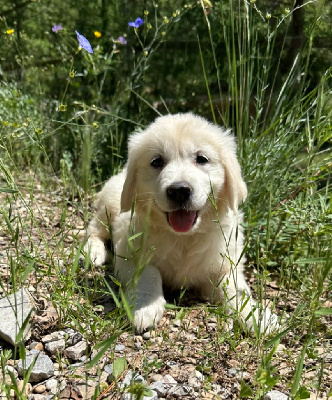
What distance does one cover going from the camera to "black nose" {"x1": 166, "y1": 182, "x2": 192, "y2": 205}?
2355 millimetres

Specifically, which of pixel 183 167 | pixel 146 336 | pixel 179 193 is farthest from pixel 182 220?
pixel 146 336

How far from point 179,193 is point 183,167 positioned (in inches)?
9.4

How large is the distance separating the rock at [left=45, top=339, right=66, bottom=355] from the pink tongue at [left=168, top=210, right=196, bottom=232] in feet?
2.93

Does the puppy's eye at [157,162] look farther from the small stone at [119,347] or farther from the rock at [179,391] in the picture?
the rock at [179,391]

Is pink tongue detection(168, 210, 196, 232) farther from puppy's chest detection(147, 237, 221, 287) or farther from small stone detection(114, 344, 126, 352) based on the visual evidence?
small stone detection(114, 344, 126, 352)

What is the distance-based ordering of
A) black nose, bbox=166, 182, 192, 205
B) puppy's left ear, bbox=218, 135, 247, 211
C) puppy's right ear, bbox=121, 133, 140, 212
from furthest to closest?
puppy's right ear, bbox=121, 133, 140, 212
puppy's left ear, bbox=218, 135, 247, 211
black nose, bbox=166, 182, 192, 205

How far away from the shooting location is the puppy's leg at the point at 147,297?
2.22 m

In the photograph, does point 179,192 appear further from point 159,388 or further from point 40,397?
point 40,397

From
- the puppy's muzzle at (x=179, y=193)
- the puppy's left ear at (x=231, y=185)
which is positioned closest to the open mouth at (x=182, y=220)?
the puppy's muzzle at (x=179, y=193)

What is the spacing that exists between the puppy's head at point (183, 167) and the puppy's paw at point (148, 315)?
45 cm

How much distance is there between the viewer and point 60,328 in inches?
82.6

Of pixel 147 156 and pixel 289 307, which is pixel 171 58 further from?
pixel 289 307

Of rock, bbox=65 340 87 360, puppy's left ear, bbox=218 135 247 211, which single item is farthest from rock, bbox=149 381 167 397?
puppy's left ear, bbox=218 135 247 211

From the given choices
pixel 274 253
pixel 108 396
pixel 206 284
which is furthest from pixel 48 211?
pixel 108 396
